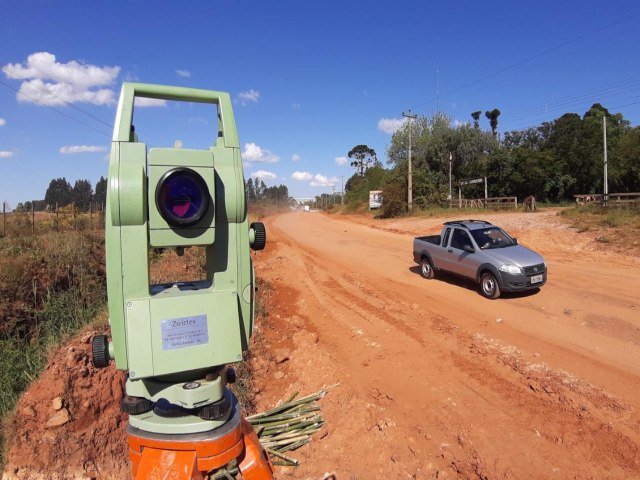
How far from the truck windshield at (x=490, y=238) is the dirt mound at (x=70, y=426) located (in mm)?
8279

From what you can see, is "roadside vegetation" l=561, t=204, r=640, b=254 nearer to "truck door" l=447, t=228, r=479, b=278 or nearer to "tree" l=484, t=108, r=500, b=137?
"truck door" l=447, t=228, r=479, b=278

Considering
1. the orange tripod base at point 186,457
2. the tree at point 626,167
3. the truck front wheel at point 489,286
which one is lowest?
the truck front wheel at point 489,286

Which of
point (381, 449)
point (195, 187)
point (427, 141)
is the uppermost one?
point (427, 141)

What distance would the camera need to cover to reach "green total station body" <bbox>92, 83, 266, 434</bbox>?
1876 mm

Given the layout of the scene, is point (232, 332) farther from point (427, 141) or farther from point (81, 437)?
point (427, 141)

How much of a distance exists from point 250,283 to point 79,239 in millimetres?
10395

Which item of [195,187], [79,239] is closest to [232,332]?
[195,187]

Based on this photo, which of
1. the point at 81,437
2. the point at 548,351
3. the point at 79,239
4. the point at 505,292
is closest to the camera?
the point at 81,437

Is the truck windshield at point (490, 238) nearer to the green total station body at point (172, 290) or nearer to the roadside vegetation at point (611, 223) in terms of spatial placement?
the roadside vegetation at point (611, 223)

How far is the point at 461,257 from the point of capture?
10.4 metres

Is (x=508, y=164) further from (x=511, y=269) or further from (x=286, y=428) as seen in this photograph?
(x=286, y=428)

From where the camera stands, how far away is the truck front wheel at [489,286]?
30.3ft

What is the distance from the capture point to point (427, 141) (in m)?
53.7

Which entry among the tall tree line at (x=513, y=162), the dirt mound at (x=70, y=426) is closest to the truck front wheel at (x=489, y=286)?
the dirt mound at (x=70, y=426)
